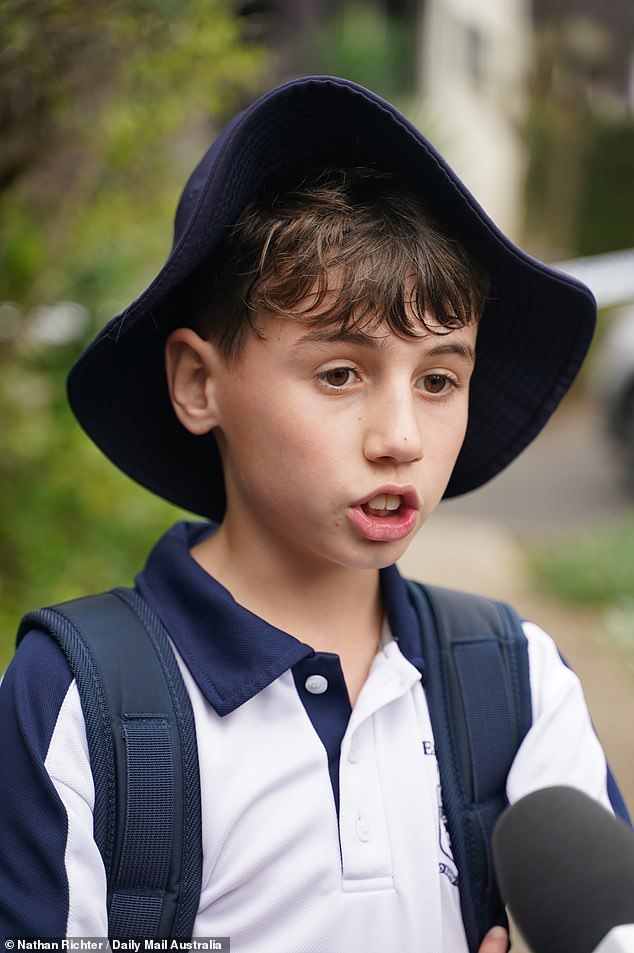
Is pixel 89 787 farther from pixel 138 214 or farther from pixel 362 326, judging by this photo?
pixel 138 214

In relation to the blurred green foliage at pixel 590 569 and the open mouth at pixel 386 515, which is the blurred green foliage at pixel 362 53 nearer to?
the blurred green foliage at pixel 590 569

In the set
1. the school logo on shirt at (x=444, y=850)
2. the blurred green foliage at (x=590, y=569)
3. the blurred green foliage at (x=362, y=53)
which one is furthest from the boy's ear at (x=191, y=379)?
the blurred green foliage at (x=362, y=53)

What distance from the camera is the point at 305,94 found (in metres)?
1.50

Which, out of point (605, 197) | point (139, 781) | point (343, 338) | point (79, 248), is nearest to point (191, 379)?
point (343, 338)

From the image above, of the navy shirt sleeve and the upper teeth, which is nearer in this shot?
the navy shirt sleeve

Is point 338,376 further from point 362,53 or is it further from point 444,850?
point 362,53

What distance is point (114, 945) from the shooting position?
1.36 m

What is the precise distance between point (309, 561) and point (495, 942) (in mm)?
562

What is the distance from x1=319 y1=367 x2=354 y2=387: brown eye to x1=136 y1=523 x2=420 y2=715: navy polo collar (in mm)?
→ 338

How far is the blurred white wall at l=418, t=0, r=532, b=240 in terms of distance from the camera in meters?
14.8

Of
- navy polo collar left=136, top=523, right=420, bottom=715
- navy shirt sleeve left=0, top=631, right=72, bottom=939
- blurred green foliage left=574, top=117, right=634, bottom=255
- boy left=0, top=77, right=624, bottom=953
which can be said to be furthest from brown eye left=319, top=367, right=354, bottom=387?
blurred green foliage left=574, top=117, right=634, bottom=255

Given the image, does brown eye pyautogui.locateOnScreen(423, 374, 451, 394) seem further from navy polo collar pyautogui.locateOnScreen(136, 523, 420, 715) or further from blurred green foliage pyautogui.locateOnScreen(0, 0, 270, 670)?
blurred green foliage pyautogui.locateOnScreen(0, 0, 270, 670)

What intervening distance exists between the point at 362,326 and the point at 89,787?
2.11ft

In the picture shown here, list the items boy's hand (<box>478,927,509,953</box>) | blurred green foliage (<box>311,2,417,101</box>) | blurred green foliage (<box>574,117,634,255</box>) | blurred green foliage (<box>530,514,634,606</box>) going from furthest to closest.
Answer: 1. blurred green foliage (<box>574,117,634,255</box>)
2. blurred green foliage (<box>311,2,417,101</box>)
3. blurred green foliage (<box>530,514,634,606</box>)
4. boy's hand (<box>478,927,509,953</box>)
